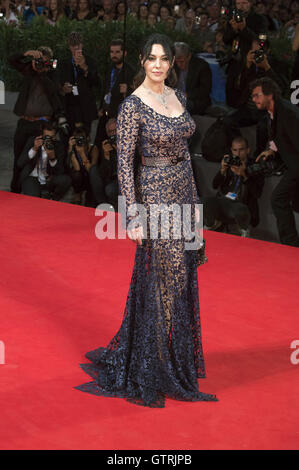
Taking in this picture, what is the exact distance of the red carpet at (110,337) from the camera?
2916mm

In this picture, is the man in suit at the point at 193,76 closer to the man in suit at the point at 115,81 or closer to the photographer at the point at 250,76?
the photographer at the point at 250,76

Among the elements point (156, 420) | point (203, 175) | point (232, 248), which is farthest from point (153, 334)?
point (203, 175)

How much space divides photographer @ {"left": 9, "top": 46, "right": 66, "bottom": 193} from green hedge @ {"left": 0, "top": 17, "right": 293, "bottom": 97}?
0.30 metres

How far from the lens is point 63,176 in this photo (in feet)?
21.3

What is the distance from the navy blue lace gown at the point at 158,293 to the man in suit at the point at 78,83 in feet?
11.9

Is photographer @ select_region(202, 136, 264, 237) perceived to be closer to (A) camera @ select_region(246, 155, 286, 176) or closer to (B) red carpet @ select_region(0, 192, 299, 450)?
(A) camera @ select_region(246, 155, 286, 176)

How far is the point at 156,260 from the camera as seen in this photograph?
3.18m

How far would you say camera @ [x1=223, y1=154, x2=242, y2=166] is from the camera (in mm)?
5891

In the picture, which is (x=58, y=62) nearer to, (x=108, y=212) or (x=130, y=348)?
(x=108, y=212)

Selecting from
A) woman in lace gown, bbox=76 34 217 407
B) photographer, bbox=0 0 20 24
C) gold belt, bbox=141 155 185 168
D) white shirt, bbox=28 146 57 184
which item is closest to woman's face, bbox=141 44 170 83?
woman in lace gown, bbox=76 34 217 407

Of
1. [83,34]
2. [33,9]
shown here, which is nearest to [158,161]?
[83,34]

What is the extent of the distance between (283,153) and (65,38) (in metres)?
2.46

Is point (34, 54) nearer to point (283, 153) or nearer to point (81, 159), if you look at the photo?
point (81, 159)

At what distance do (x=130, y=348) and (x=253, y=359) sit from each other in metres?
0.67
